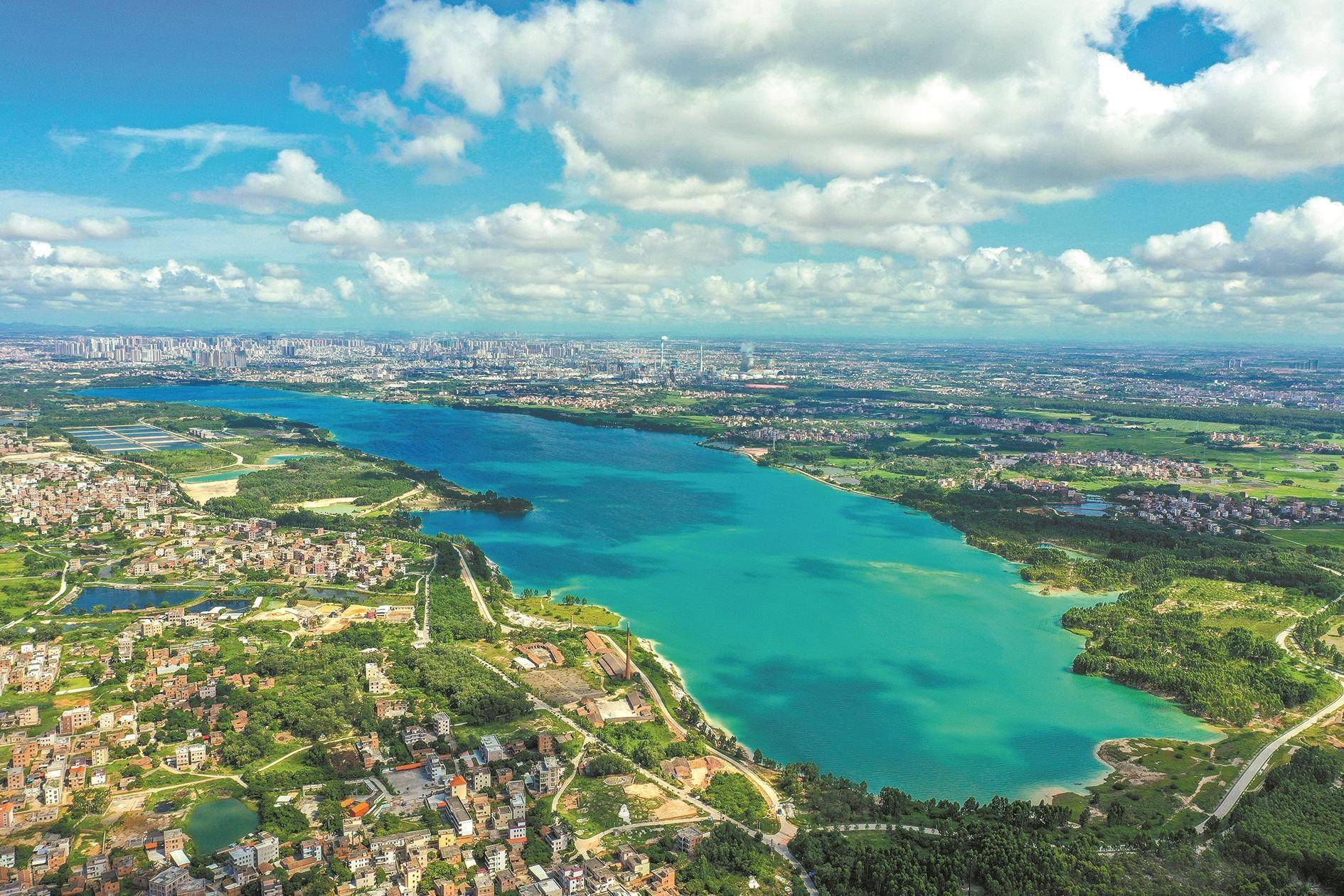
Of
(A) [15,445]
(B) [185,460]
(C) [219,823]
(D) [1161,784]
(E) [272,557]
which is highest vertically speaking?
(A) [15,445]

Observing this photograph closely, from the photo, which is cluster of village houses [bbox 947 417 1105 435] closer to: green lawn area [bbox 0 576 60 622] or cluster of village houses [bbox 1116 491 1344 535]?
cluster of village houses [bbox 1116 491 1344 535]

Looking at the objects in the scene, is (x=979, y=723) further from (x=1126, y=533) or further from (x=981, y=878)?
(x=1126, y=533)

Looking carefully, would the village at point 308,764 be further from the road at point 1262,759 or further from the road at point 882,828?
the road at point 1262,759

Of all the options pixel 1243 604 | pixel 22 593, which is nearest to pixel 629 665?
pixel 22 593

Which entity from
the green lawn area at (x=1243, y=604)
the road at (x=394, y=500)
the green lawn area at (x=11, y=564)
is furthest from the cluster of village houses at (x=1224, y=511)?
the green lawn area at (x=11, y=564)

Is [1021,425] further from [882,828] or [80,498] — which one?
[80,498]

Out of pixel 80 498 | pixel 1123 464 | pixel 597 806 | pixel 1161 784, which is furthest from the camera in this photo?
pixel 1123 464

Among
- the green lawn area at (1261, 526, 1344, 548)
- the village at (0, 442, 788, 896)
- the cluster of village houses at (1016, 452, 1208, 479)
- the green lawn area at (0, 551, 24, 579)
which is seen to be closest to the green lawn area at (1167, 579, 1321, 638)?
the green lawn area at (1261, 526, 1344, 548)
